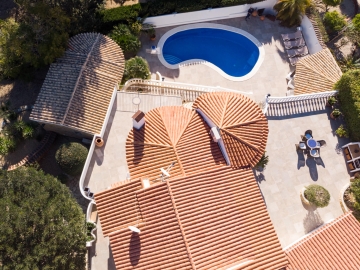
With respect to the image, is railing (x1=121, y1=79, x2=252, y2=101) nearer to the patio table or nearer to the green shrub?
the green shrub

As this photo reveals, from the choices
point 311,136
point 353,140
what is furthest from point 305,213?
point 353,140

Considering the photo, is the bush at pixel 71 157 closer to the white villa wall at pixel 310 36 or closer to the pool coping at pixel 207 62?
the pool coping at pixel 207 62

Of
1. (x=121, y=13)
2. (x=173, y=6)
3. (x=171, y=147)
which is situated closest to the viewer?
(x=171, y=147)

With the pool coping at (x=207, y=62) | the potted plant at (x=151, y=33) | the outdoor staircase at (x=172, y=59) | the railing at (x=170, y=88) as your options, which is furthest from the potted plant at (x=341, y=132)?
the potted plant at (x=151, y=33)

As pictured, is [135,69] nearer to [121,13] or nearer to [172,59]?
[172,59]

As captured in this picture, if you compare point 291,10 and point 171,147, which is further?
point 291,10

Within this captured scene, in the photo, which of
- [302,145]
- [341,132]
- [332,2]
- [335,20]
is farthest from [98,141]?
[332,2]

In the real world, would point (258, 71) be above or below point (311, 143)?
above

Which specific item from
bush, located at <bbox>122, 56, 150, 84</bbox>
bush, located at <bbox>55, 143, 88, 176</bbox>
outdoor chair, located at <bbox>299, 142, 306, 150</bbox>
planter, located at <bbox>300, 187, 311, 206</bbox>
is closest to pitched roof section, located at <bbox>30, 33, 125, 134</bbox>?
bush, located at <bbox>122, 56, 150, 84</bbox>
